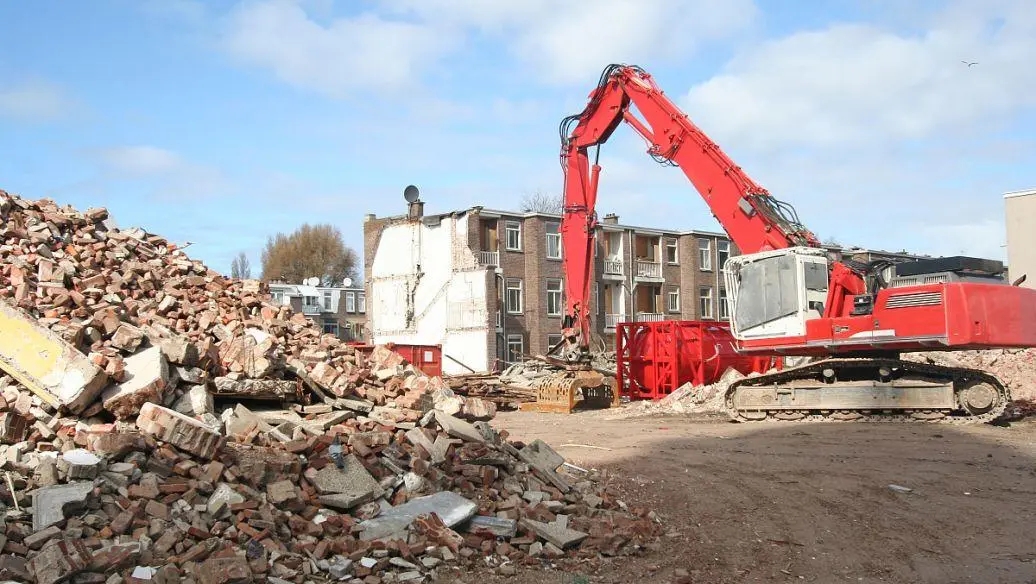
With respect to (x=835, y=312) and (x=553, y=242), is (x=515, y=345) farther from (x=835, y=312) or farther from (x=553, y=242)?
(x=835, y=312)

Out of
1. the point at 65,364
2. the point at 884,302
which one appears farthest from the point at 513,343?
the point at 65,364

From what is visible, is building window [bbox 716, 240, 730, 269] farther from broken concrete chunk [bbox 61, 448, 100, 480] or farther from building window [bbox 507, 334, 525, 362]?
broken concrete chunk [bbox 61, 448, 100, 480]

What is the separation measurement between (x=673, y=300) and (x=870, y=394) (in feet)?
124

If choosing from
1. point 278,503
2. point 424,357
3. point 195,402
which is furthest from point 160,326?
point 424,357

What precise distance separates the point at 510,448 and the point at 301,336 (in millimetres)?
3298

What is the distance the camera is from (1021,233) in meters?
33.3

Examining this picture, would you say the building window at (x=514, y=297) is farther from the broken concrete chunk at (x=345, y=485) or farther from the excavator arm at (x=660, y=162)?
the broken concrete chunk at (x=345, y=485)

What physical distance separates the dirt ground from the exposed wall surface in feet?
63.6

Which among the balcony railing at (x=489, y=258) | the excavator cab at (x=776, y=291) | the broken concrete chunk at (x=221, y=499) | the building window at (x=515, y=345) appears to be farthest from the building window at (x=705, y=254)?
the broken concrete chunk at (x=221, y=499)

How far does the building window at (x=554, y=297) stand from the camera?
48.5 metres

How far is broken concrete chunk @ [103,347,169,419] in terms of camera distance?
8430 millimetres

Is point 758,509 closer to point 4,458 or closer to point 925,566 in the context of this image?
point 925,566

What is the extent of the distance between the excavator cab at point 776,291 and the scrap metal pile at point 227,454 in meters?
7.87

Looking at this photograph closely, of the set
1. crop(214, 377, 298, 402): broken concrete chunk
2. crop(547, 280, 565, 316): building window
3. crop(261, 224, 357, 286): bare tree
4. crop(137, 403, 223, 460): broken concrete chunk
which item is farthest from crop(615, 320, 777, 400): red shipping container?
crop(261, 224, 357, 286): bare tree
